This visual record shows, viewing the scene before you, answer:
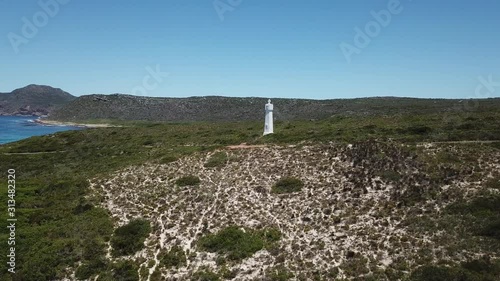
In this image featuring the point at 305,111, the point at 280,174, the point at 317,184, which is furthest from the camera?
the point at 305,111

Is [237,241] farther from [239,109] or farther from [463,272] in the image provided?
[239,109]

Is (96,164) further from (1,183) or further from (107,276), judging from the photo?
(107,276)

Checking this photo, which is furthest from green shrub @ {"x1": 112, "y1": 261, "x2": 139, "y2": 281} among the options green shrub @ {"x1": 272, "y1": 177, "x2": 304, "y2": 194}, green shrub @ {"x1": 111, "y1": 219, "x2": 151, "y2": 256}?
green shrub @ {"x1": 272, "y1": 177, "x2": 304, "y2": 194}

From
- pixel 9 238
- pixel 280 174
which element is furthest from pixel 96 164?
pixel 280 174

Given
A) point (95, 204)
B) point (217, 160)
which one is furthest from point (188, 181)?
point (95, 204)

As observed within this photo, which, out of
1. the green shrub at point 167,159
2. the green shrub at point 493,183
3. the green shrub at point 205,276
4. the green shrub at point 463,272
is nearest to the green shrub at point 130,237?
the green shrub at point 205,276

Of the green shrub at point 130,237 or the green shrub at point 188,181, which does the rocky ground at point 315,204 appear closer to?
the green shrub at point 130,237
